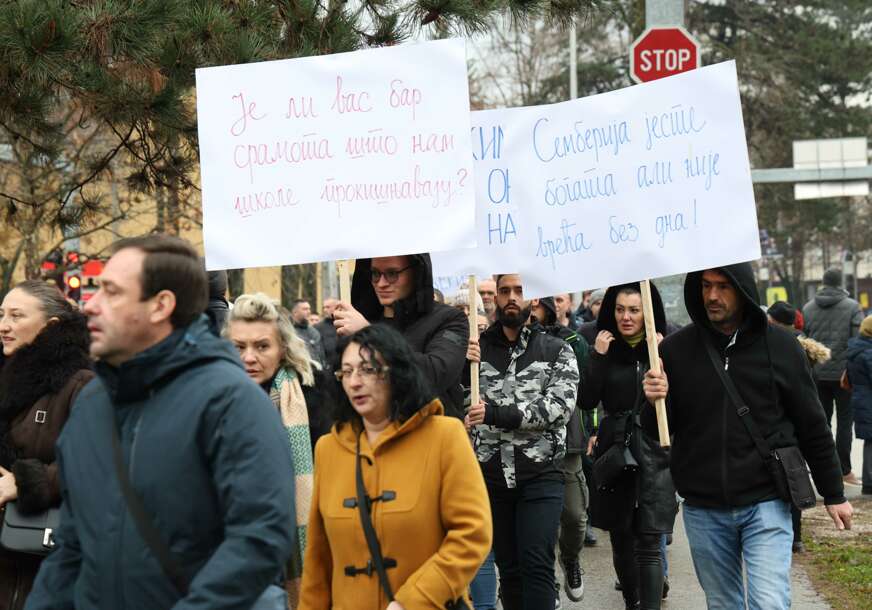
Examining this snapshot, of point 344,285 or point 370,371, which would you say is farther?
point 344,285

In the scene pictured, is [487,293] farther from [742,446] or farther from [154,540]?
[154,540]

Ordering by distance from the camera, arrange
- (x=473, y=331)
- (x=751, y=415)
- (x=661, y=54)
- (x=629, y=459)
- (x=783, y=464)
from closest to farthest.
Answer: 1. (x=783, y=464)
2. (x=751, y=415)
3. (x=473, y=331)
4. (x=629, y=459)
5. (x=661, y=54)

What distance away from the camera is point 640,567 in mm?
7230

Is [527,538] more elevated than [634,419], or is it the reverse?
[634,419]

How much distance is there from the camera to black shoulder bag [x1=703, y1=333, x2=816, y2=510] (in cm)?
537

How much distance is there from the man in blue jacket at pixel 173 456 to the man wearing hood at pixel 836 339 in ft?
36.5

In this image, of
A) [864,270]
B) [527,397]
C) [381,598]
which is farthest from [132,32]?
[864,270]

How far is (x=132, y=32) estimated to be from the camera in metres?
6.75

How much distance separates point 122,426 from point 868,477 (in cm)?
1072

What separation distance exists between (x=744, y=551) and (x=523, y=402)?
4.28ft

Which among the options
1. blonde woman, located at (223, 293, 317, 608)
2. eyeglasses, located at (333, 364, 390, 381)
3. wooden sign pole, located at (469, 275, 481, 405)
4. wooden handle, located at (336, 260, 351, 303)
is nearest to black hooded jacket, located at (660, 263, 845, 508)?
wooden sign pole, located at (469, 275, 481, 405)

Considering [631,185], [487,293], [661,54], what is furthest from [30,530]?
[661,54]

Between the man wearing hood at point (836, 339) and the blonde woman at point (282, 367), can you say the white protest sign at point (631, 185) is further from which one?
the man wearing hood at point (836, 339)

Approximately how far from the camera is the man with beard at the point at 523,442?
6219 millimetres
